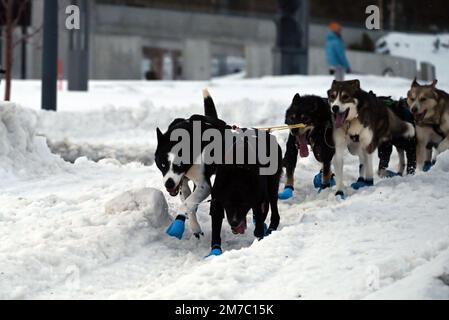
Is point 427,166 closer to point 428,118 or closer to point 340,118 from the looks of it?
point 428,118

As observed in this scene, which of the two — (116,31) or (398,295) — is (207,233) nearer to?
(398,295)

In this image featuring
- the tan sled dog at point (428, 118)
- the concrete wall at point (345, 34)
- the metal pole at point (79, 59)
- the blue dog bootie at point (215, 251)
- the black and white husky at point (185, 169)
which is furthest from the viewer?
the concrete wall at point (345, 34)

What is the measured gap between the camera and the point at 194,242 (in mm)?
8406

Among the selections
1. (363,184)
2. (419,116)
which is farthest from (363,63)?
(363,184)

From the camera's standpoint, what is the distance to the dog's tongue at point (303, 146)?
10.2 metres

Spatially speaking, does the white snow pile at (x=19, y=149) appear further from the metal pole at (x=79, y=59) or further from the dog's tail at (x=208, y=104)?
the metal pole at (x=79, y=59)

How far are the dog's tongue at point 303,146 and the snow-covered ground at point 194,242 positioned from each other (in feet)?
1.62

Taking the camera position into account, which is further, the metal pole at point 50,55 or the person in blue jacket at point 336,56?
the person in blue jacket at point 336,56

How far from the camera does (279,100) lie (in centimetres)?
1952

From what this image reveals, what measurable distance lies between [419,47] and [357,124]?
2655 centimetres

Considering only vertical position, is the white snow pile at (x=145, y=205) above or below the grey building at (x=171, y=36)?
below

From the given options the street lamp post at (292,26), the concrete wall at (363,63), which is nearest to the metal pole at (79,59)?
the street lamp post at (292,26)

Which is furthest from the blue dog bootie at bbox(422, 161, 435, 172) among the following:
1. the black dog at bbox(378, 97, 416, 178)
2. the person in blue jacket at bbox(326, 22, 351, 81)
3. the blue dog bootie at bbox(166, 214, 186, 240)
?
the person in blue jacket at bbox(326, 22, 351, 81)

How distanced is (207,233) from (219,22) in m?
28.7
